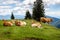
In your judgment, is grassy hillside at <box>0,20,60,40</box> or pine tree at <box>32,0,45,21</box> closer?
grassy hillside at <box>0,20,60,40</box>

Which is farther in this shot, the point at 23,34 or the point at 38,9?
the point at 38,9

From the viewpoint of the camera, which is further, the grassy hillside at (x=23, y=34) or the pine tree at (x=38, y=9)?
the pine tree at (x=38, y=9)

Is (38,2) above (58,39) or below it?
above

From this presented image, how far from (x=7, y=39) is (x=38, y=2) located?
→ 42091 millimetres

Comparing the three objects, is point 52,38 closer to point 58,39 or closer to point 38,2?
point 58,39

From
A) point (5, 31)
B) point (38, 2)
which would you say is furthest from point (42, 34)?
point (38, 2)

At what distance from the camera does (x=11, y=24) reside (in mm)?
42125

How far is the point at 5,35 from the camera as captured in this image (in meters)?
34.4

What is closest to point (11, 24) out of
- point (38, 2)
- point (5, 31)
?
point (5, 31)

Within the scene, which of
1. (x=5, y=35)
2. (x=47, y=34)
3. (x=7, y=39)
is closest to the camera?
(x=7, y=39)

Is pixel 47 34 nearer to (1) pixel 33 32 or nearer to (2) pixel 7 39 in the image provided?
Answer: (1) pixel 33 32

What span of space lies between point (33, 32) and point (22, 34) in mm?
2377

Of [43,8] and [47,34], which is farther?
[43,8]

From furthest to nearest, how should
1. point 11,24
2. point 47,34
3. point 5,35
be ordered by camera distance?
point 11,24 < point 47,34 < point 5,35
